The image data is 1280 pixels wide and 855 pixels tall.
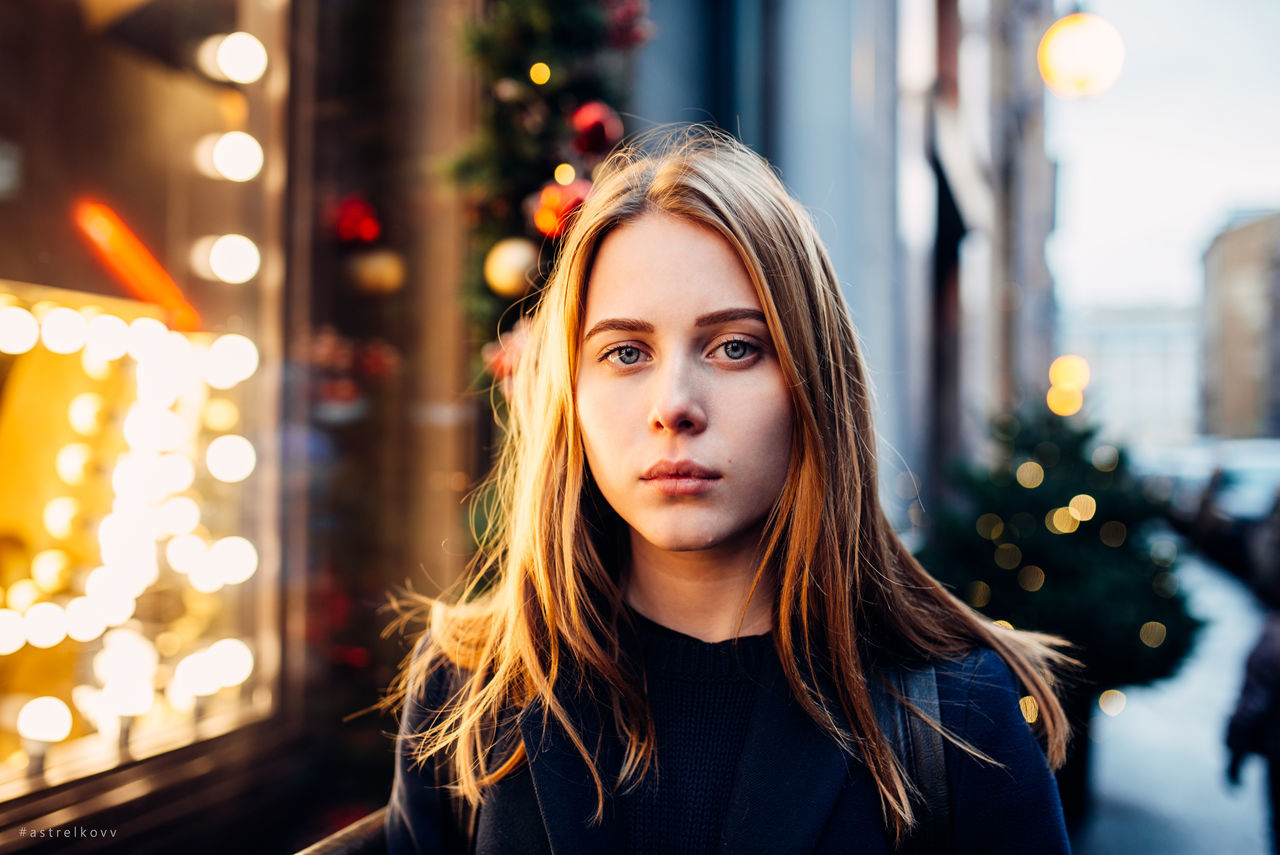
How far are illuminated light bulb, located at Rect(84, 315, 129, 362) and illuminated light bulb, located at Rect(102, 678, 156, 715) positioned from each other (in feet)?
4.11

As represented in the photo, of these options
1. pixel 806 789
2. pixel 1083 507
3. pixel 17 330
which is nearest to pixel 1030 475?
pixel 1083 507

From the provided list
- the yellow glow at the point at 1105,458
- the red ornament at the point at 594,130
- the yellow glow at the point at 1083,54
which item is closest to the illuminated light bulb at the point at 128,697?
the red ornament at the point at 594,130

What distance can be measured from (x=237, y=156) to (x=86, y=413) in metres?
1.32

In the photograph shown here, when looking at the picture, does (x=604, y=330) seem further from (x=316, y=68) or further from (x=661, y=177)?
(x=316, y=68)

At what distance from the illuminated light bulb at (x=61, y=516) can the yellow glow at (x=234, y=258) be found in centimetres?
112

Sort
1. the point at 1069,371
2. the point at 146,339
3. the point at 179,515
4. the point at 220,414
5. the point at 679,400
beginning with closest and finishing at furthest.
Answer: the point at 679,400 < the point at 146,339 < the point at 179,515 < the point at 220,414 < the point at 1069,371

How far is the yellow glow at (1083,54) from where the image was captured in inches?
246

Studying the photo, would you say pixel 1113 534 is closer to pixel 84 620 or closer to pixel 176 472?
pixel 176 472

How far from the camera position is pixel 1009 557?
14.4 feet

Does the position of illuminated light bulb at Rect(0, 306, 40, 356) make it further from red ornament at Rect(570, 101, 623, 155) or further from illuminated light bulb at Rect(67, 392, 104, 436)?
red ornament at Rect(570, 101, 623, 155)

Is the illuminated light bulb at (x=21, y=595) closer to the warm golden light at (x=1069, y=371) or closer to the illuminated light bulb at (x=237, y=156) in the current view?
the illuminated light bulb at (x=237, y=156)

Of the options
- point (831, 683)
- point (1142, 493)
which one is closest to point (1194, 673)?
point (1142, 493)

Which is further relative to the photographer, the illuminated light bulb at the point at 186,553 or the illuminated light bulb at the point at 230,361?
the illuminated light bulb at the point at 230,361

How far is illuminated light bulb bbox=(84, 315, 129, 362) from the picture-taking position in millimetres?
2994
